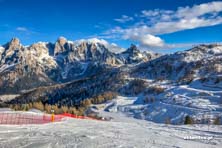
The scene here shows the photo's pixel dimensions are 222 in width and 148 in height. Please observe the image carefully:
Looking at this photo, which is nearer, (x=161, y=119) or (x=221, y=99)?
(x=161, y=119)

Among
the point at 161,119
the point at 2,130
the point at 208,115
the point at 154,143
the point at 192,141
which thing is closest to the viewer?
the point at 154,143

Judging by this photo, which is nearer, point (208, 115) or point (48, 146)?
point (48, 146)

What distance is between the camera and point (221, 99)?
19650 centimetres

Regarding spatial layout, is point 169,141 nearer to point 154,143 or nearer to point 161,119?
point 154,143

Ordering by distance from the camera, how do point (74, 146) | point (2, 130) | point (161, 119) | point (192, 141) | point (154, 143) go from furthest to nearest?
point (161, 119) → point (2, 130) → point (192, 141) → point (154, 143) → point (74, 146)

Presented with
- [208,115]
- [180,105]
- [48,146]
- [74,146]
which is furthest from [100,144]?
[180,105]

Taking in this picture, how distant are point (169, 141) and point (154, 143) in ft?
7.96

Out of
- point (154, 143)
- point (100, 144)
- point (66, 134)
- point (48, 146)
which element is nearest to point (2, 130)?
point (66, 134)

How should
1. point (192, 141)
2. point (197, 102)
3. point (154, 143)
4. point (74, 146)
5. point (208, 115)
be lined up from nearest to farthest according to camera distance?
point (74, 146)
point (154, 143)
point (192, 141)
point (208, 115)
point (197, 102)

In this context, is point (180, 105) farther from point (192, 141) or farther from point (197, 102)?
point (192, 141)

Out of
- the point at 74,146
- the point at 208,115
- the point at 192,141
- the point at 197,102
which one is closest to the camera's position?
the point at 74,146

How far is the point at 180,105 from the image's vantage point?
19562cm

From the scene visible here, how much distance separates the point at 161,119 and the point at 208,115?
25.9 m

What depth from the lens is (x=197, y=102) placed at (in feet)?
638
